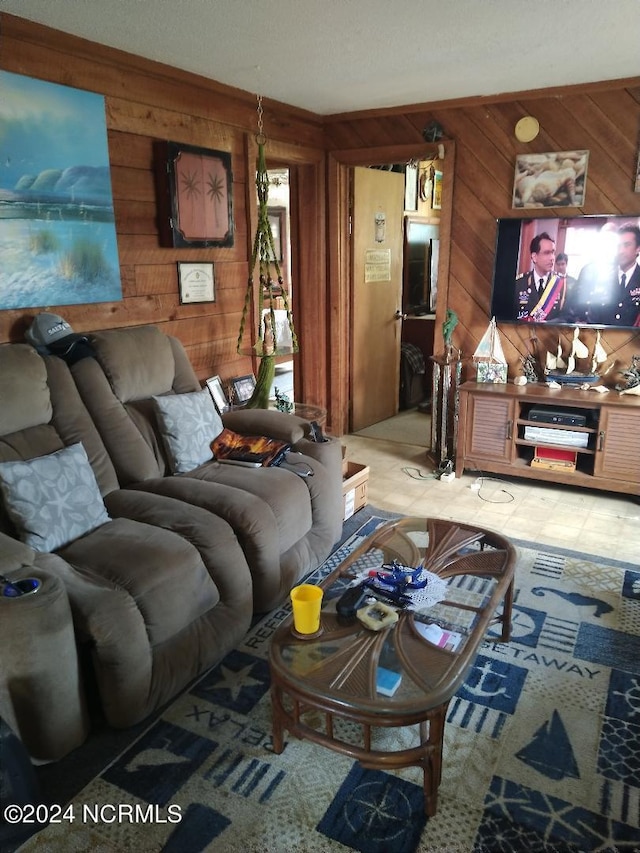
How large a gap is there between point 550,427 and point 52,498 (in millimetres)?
2743

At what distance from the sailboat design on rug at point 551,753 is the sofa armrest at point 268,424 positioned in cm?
160

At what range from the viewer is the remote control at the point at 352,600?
186 centimetres

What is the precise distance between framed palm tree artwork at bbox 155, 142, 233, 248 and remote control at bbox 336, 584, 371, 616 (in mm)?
2156

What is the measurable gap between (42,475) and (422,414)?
3895 mm

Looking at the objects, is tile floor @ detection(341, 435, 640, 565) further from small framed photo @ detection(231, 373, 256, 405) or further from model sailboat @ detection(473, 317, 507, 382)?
small framed photo @ detection(231, 373, 256, 405)

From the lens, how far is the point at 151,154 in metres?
3.18

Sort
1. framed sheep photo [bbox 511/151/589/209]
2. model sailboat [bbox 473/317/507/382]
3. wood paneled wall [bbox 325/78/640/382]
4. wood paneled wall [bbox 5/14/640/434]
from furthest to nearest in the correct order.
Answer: model sailboat [bbox 473/317/507/382]
framed sheep photo [bbox 511/151/589/209]
wood paneled wall [bbox 325/78/640/382]
wood paneled wall [bbox 5/14/640/434]

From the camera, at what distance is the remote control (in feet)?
6.11

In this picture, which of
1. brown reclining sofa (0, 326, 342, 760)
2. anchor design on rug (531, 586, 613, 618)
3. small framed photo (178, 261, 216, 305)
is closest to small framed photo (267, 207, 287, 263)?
small framed photo (178, 261, 216, 305)

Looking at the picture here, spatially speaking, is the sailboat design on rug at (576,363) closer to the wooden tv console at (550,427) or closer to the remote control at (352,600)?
the wooden tv console at (550,427)

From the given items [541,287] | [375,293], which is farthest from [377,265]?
[541,287]

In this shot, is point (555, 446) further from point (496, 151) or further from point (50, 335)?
point (50, 335)

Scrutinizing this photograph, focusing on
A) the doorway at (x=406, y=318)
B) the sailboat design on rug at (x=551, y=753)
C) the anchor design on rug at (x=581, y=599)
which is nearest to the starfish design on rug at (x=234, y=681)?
→ the sailboat design on rug at (x=551, y=753)

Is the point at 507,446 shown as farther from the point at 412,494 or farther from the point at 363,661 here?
the point at 363,661
